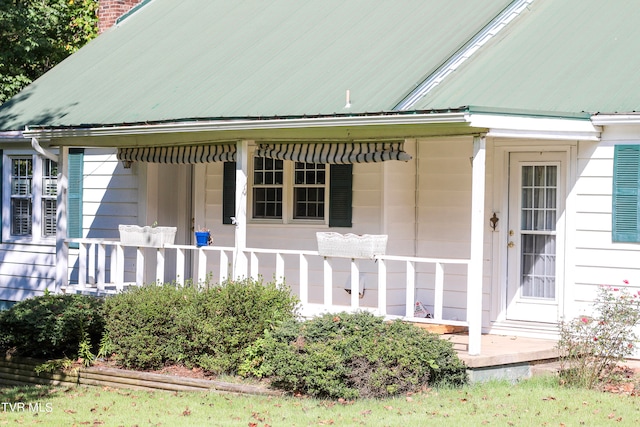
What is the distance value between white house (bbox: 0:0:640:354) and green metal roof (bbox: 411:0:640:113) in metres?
0.03

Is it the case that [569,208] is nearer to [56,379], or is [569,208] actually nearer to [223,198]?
[223,198]

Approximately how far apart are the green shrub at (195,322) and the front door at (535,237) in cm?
293

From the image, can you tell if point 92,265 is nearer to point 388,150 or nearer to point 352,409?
point 388,150

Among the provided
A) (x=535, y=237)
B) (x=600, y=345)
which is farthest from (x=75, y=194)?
(x=600, y=345)

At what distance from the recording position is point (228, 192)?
597 inches

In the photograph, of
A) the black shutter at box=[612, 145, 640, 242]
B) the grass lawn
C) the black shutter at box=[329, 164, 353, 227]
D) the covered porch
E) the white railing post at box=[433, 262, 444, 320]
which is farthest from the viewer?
the black shutter at box=[329, 164, 353, 227]

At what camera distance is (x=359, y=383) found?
1026cm

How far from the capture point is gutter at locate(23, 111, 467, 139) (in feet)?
35.0

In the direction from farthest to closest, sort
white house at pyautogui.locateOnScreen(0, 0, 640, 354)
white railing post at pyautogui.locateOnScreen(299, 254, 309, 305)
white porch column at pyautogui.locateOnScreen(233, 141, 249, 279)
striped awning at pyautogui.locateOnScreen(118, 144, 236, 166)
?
1. striped awning at pyautogui.locateOnScreen(118, 144, 236, 166)
2. white porch column at pyautogui.locateOnScreen(233, 141, 249, 279)
3. white railing post at pyautogui.locateOnScreen(299, 254, 309, 305)
4. white house at pyautogui.locateOnScreen(0, 0, 640, 354)

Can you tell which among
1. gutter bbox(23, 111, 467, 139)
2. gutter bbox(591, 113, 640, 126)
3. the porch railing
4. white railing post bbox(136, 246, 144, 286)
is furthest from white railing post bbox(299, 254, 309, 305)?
gutter bbox(591, 113, 640, 126)

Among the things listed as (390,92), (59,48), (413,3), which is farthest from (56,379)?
(59,48)

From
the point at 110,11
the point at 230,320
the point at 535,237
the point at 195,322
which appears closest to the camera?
the point at 230,320

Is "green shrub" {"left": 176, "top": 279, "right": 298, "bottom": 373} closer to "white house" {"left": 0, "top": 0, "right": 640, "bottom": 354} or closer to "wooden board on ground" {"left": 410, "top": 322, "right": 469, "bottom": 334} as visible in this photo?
"white house" {"left": 0, "top": 0, "right": 640, "bottom": 354}

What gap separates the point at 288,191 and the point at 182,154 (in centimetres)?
157
